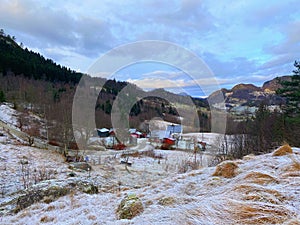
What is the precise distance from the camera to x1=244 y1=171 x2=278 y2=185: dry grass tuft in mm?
3040

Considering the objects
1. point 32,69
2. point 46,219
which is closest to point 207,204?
point 46,219

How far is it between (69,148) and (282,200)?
17.6 m

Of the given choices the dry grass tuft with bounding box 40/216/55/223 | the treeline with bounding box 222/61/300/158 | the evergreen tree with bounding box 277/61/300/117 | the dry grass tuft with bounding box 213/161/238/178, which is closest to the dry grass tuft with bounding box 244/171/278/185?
the dry grass tuft with bounding box 213/161/238/178

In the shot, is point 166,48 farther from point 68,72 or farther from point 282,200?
point 68,72

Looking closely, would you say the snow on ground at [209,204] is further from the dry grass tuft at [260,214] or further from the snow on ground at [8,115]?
the snow on ground at [8,115]

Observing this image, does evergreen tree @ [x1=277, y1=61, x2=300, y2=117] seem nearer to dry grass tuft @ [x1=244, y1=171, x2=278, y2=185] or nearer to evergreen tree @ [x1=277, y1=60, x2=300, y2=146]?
evergreen tree @ [x1=277, y1=60, x2=300, y2=146]

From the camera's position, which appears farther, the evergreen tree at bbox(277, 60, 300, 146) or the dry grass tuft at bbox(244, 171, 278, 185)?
the evergreen tree at bbox(277, 60, 300, 146)

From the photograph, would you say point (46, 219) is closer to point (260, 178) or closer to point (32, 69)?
point (260, 178)

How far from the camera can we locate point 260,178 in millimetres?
3158

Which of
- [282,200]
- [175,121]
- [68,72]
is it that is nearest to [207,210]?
[282,200]

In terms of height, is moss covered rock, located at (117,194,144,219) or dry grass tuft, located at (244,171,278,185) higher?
dry grass tuft, located at (244,171,278,185)

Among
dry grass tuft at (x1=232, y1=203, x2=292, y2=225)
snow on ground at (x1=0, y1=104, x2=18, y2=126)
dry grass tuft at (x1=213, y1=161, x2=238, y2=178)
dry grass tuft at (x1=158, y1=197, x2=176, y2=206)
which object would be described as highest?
snow on ground at (x1=0, y1=104, x2=18, y2=126)

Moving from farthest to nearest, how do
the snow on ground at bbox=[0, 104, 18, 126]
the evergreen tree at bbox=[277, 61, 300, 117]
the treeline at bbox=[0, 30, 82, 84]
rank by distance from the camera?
the treeline at bbox=[0, 30, 82, 84] → the snow on ground at bbox=[0, 104, 18, 126] → the evergreen tree at bbox=[277, 61, 300, 117]

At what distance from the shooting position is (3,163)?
426 inches
